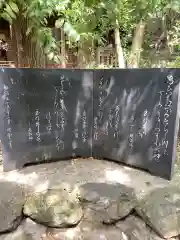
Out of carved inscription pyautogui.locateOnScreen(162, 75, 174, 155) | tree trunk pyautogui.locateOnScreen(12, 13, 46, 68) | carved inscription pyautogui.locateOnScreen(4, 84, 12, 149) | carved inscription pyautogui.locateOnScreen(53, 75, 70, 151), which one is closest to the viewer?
carved inscription pyautogui.locateOnScreen(162, 75, 174, 155)

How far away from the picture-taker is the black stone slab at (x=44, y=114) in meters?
3.15

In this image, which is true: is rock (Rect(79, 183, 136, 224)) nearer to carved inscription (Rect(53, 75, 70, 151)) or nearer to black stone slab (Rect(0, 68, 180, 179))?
black stone slab (Rect(0, 68, 180, 179))

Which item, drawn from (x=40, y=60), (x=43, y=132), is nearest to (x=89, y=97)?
(x=43, y=132)

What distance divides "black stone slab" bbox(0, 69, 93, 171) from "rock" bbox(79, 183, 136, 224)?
894 millimetres

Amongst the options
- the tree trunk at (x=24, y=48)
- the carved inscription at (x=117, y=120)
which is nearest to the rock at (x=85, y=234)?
the carved inscription at (x=117, y=120)

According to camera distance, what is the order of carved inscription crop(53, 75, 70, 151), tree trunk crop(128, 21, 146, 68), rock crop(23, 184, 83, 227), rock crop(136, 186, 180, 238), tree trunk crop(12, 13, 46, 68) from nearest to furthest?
rock crop(136, 186, 180, 238) < rock crop(23, 184, 83, 227) < carved inscription crop(53, 75, 70, 151) < tree trunk crop(12, 13, 46, 68) < tree trunk crop(128, 21, 146, 68)

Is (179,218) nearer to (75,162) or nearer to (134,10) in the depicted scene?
(75,162)

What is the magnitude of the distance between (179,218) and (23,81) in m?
2.36

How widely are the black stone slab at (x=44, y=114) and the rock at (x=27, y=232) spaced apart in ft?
3.04

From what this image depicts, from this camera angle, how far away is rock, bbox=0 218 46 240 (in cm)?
241

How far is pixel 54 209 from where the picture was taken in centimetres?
255

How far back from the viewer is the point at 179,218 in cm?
245

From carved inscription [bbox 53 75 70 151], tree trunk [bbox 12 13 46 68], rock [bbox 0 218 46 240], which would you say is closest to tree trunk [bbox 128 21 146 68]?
tree trunk [bbox 12 13 46 68]

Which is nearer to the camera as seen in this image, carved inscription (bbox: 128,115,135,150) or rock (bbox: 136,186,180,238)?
rock (bbox: 136,186,180,238)
